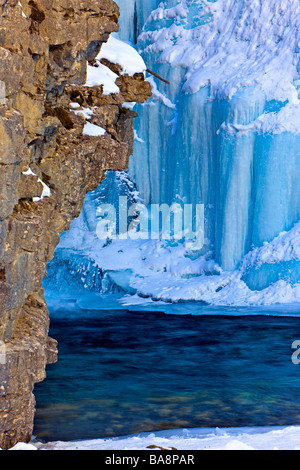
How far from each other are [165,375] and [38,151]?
4835mm

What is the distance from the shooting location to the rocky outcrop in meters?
6.84

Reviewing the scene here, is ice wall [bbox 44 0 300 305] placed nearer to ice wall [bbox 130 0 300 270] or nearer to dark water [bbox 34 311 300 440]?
ice wall [bbox 130 0 300 270]

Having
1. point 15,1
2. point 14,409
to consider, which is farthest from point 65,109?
point 14,409

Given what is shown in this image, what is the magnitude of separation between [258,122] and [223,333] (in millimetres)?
5234

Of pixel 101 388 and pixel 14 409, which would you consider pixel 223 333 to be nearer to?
pixel 101 388

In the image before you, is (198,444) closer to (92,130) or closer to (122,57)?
(92,130)

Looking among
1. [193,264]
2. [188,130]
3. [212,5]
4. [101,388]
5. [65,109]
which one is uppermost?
[212,5]

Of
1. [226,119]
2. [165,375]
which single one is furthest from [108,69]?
[226,119]

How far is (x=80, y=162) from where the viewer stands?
9688 mm

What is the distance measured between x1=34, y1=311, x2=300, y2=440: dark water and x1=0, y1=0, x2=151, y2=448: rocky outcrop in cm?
165

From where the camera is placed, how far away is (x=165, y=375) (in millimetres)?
12047

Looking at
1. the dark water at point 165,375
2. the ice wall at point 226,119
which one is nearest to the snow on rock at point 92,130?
the dark water at point 165,375

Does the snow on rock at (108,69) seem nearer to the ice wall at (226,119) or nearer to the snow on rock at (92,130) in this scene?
the snow on rock at (92,130)

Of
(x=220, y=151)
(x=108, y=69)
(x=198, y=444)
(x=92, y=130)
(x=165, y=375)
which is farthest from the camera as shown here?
(x=220, y=151)
